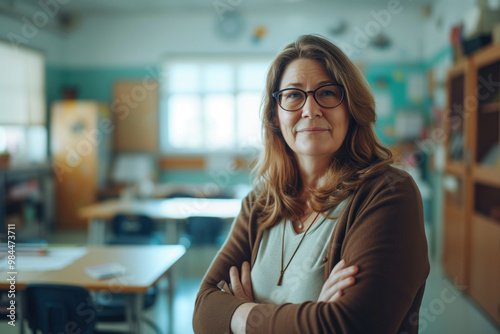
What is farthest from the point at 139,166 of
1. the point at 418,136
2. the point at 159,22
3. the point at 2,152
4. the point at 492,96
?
the point at 492,96

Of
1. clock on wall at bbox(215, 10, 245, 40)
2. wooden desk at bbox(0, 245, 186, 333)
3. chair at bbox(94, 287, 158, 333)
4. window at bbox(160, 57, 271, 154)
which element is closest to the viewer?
wooden desk at bbox(0, 245, 186, 333)

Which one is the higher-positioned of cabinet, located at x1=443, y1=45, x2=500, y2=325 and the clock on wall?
the clock on wall

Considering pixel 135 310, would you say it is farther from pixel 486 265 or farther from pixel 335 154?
pixel 486 265

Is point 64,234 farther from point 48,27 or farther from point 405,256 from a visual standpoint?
point 405,256

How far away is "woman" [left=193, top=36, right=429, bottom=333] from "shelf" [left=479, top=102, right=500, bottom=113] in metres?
2.70

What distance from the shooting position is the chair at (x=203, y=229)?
4.14m

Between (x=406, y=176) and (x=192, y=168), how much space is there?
A: 6.31 m

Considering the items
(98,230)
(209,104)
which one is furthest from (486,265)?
(209,104)

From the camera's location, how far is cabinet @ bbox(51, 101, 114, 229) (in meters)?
6.71

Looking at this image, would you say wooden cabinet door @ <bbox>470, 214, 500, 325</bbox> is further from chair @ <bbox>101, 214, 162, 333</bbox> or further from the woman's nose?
the woman's nose

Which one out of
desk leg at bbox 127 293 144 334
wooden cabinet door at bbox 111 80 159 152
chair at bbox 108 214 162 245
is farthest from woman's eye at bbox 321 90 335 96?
wooden cabinet door at bbox 111 80 159 152

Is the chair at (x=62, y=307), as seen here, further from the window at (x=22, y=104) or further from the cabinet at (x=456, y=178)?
the window at (x=22, y=104)

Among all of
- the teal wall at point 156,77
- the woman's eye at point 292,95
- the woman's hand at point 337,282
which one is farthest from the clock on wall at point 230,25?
the woman's hand at point 337,282

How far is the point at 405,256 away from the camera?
100cm
